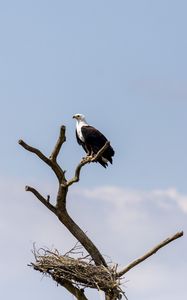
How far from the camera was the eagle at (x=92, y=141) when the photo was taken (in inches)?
757

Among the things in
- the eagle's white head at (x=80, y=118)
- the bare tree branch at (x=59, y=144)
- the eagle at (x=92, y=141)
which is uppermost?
the eagle's white head at (x=80, y=118)

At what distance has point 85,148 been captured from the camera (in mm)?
20016

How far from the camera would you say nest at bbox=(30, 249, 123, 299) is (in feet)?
51.3

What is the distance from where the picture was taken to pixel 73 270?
1568cm

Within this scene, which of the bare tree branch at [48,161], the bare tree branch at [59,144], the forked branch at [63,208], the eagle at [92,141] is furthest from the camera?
the eagle at [92,141]

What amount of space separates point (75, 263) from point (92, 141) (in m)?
4.53

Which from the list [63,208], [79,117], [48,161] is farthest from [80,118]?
[48,161]

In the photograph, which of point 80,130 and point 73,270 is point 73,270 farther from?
point 80,130

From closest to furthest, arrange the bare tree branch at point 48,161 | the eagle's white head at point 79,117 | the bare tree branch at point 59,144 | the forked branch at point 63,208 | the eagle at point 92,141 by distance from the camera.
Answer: the bare tree branch at point 59,144
the bare tree branch at point 48,161
the forked branch at point 63,208
the eagle at point 92,141
the eagle's white head at point 79,117

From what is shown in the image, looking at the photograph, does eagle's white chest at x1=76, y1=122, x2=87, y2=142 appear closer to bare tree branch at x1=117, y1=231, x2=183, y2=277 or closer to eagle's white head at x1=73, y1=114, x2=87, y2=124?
eagle's white head at x1=73, y1=114, x2=87, y2=124

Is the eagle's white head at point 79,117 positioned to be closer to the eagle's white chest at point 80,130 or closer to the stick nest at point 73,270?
the eagle's white chest at point 80,130

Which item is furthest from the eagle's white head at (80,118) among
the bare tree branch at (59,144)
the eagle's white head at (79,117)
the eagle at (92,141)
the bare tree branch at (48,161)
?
the bare tree branch at (59,144)

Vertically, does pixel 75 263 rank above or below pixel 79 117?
below

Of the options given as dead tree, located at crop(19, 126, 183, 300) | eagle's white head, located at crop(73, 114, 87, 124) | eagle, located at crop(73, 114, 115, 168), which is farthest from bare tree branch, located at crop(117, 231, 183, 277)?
eagle's white head, located at crop(73, 114, 87, 124)
